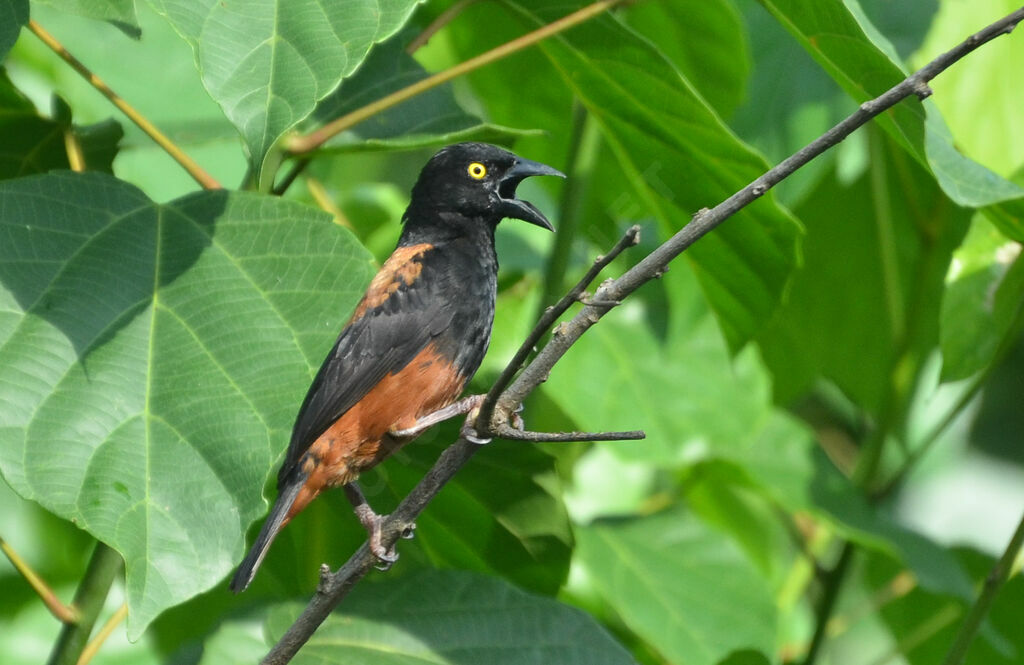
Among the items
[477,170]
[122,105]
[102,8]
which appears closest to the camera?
[102,8]

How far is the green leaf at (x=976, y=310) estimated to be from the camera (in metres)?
2.25

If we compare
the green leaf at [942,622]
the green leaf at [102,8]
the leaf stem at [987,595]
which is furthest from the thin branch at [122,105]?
the green leaf at [942,622]

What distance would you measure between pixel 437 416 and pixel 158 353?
588 millimetres

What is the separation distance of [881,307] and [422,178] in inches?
63.4

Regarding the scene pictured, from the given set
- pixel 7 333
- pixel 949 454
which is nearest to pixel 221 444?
pixel 7 333

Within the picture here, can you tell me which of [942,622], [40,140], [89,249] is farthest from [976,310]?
→ [40,140]

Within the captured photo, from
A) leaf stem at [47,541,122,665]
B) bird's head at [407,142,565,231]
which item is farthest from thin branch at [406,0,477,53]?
leaf stem at [47,541,122,665]

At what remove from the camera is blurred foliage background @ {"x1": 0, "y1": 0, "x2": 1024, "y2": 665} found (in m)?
1.88

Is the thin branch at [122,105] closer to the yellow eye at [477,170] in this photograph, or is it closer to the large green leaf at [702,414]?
the yellow eye at [477,170]

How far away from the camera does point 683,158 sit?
8.25 feet

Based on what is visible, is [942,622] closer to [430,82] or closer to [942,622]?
[942,622]

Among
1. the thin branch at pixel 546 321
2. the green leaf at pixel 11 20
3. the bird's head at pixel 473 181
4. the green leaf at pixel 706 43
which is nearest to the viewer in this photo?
the thin branch at pixel 546 321

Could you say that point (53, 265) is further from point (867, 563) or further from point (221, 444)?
point (867, 563)

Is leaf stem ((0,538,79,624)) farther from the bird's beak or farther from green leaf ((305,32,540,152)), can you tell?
the bird's beak
